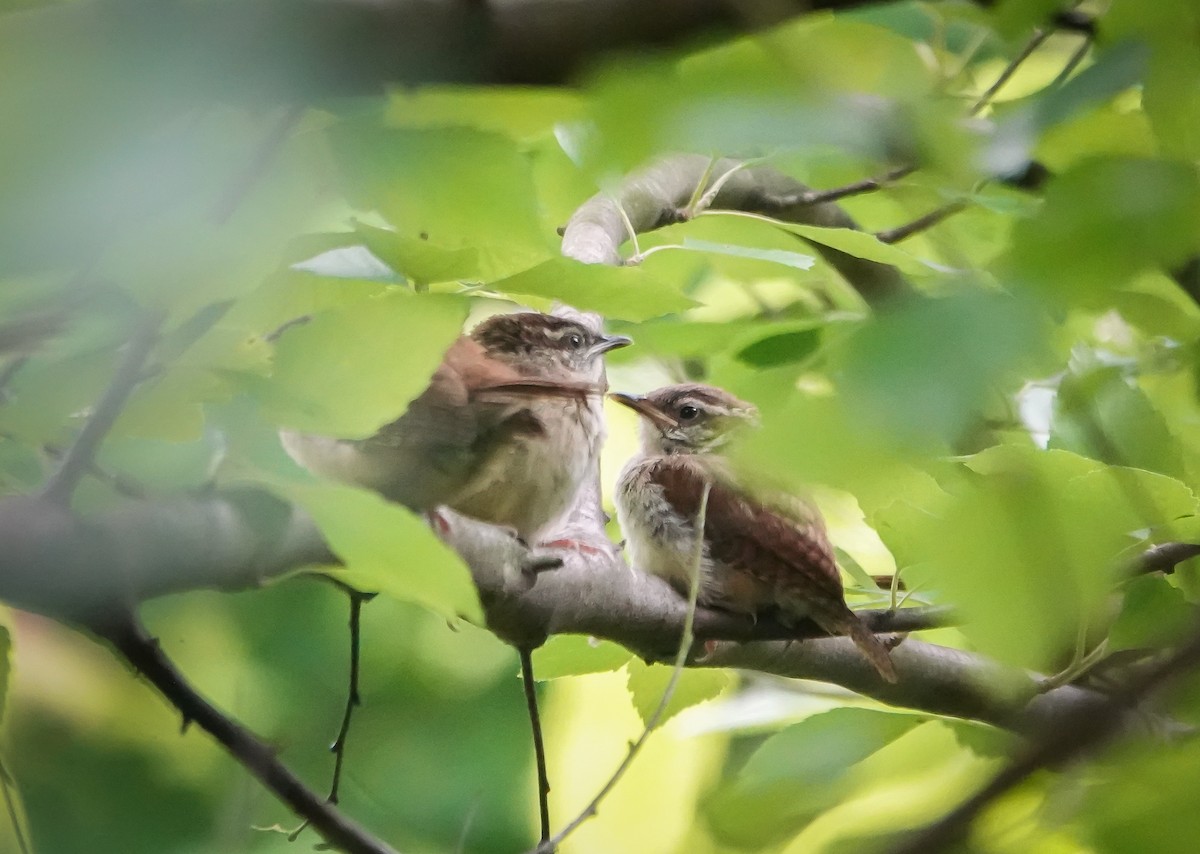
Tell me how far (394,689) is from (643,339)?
371 cm

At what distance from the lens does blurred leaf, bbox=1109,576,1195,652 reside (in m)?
1.37

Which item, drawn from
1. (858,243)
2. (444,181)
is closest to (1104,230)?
(444,181)

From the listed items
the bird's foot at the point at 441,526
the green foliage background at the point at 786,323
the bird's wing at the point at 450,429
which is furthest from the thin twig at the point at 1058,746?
the bird's wing at the point at 450,429

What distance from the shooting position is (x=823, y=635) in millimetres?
2311

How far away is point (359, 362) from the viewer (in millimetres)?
942

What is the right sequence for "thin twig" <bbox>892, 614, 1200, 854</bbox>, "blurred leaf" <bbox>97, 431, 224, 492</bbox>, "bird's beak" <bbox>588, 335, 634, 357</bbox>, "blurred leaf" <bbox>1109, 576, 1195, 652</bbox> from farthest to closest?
1. "bird's beak" <bbox>588, 335, 634, 357</bbox>
2. "blurred leaf" <bbox>1109, 576, 1195, 652</bbox>
3. "blurred leaf" <bbox>97, 431, 224, 492</bbox>
4. "thin twig" <bbox>892, 614, 1200, 854</bbox>

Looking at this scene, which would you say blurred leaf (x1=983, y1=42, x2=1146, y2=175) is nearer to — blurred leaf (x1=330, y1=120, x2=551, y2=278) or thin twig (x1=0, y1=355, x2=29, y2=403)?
blurred leaf (x1=330, y1=120, x2=551, y2=278)

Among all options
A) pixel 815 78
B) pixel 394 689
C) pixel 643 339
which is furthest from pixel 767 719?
pixel 394 689

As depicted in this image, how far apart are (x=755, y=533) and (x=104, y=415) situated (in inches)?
77.6

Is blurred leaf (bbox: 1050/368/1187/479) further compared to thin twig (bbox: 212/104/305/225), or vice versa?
blurred leaf (bbox: 1050/368/1187/479)

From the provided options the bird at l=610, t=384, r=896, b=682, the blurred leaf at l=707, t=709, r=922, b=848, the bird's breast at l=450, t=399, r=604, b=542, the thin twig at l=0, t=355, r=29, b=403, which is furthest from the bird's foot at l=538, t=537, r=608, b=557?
the thin twig at l=0, t=355, r=29, b=403

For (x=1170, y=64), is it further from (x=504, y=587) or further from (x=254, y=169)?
(x=504, y=587)

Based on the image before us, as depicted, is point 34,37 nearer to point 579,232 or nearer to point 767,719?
point 767,719

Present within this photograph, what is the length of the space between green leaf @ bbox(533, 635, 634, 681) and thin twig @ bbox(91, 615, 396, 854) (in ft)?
1.80
